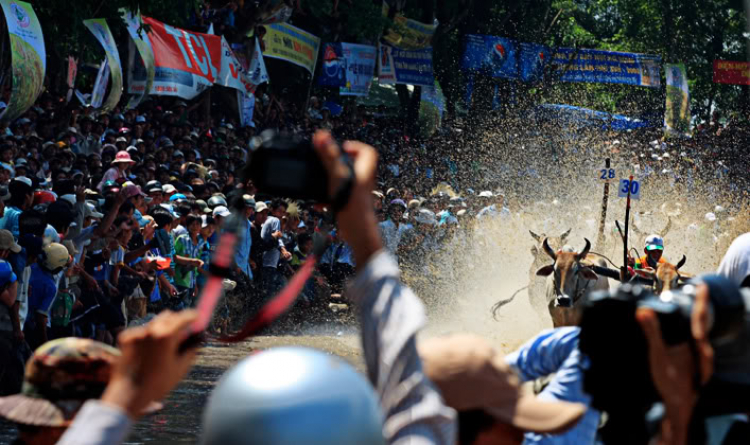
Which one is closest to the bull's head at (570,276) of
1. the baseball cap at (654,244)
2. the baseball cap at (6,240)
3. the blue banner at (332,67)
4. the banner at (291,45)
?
the baseball cap at (654,244)

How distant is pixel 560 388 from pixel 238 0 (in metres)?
23.0

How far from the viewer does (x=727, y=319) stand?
303 centimetres

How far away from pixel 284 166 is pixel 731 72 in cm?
4580

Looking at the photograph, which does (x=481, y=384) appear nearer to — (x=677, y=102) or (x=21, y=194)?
(x=21, y=194)

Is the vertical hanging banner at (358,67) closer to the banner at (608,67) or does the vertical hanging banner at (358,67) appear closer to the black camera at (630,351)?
the banner at (608,67)

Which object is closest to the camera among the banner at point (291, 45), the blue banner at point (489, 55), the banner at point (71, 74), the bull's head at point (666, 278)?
the bull's head at point (666, 278)

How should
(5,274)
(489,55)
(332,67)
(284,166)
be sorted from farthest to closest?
(489,55)
(332,67)
(5,274)
(284,166)

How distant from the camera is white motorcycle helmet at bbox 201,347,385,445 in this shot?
6.07ft

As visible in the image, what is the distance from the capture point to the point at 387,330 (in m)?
2.52

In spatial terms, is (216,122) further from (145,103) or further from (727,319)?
(727,319)

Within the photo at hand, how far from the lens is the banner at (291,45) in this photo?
91.6ft

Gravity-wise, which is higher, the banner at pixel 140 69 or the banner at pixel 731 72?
the banner at pixel 731 72

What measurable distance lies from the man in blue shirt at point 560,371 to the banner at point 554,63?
33.8m

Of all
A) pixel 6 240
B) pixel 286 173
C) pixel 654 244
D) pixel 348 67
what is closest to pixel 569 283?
pixel 654 244
